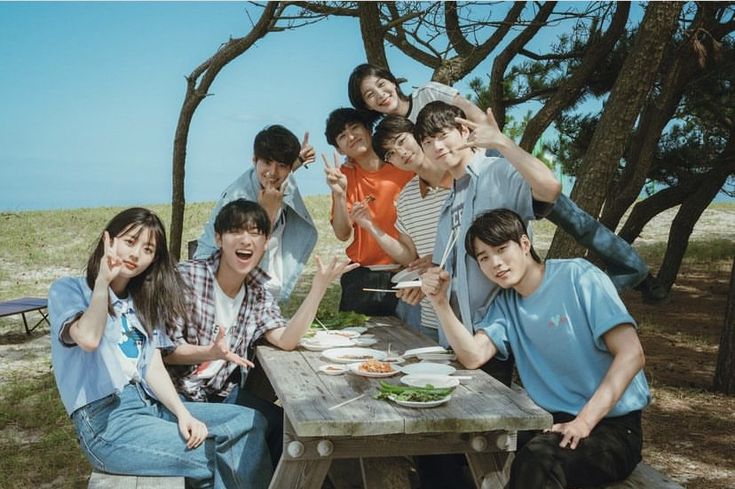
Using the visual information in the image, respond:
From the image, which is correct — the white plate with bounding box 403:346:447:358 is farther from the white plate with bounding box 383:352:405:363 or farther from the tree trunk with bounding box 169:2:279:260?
the tree trunk with bounding box 169:2:279:260

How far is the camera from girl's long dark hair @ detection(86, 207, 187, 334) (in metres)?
2.82

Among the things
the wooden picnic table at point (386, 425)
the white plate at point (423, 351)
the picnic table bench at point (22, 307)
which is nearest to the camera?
the wooden picnic table at point (386, 425)

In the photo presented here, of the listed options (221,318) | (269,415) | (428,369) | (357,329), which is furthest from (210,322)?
(428,369)

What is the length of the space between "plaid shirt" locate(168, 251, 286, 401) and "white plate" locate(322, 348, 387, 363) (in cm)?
32

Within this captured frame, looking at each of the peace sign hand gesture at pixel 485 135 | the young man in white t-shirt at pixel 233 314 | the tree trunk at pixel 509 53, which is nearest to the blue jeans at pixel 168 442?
the young man in white t-shirt at pixel 233 314

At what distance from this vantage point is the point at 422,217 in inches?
143

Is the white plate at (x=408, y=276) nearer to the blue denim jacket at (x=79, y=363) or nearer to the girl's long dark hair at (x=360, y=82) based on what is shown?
the girl's long dark hair at (x=360, y=82)

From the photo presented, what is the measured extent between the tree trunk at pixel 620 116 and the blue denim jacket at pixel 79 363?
3011 millimetres

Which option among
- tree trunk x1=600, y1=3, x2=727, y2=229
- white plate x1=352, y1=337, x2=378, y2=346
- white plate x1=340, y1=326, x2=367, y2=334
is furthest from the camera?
tree trunk x1=600, y1=3, x2=727, y2=229

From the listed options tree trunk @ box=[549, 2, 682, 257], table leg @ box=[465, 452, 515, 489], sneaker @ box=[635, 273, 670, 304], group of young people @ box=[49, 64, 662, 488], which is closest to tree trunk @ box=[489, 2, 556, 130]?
tree trunk @ box=[549, 2, 682, 257]

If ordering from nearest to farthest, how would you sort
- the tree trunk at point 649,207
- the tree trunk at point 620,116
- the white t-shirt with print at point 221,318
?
the white t-shirt with print at point 221,318
the tree trunk at point 620,116
the tree trunk at point 649,207

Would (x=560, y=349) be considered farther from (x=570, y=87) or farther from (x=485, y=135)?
(x=570, y=87)

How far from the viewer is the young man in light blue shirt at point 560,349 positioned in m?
2.41

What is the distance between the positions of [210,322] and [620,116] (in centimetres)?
292
